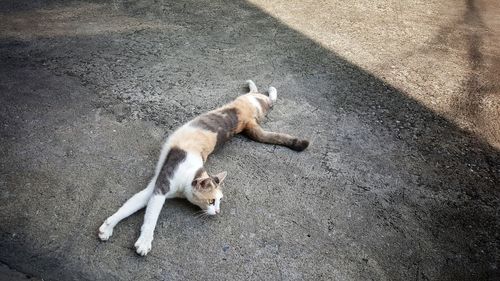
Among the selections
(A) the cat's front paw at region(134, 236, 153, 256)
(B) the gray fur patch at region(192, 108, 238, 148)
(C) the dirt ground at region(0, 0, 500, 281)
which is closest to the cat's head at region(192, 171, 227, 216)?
(C) the dirt ground at region(0, 0, 500, 281)

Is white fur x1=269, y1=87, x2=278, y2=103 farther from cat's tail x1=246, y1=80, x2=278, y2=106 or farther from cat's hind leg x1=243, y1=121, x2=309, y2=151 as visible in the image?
cat's hind leg x1=243, y1=121, x2=309, y2=151

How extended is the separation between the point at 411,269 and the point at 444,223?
520mm

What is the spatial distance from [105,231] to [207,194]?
68cm

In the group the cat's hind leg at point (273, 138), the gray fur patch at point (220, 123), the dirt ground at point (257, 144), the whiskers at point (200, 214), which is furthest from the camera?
the cat's hind leg at point (273, 138)

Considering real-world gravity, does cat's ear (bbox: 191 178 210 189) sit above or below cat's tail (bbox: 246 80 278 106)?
above

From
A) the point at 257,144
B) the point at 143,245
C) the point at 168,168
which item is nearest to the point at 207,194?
the point at 168,168

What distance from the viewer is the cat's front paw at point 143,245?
2664 millimetres

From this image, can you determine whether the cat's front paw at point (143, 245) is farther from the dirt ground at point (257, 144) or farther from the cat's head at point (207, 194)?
the cat's head at point (207, 194)

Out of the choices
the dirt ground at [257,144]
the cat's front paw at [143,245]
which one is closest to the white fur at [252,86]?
the dirt ground at [257,144]

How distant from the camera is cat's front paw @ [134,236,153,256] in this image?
105 inches

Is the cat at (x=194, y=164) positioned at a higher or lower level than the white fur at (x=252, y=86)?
higher

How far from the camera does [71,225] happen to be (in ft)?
9.20

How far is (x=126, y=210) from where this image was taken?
2.83 m

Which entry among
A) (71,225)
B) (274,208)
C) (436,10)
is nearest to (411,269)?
(274,208)
